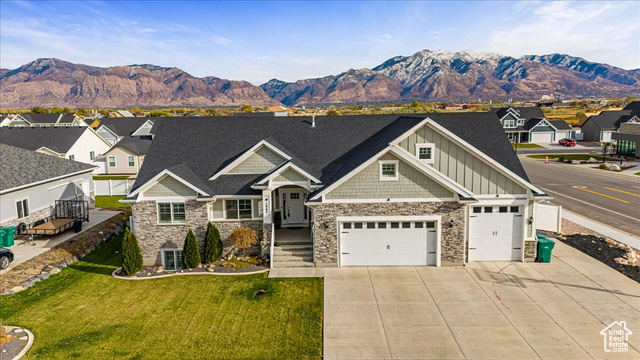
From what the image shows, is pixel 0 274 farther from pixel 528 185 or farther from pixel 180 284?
pixel 528 185

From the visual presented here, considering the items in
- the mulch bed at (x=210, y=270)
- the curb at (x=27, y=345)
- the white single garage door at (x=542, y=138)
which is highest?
the white single garage door at (x=542, y=138)

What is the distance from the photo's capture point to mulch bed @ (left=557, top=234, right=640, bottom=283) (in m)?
16.1

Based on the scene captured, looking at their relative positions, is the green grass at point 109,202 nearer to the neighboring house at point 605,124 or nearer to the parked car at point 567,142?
the parked car at point 567,142

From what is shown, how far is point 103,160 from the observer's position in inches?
1890

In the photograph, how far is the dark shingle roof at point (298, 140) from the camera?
61.0ft

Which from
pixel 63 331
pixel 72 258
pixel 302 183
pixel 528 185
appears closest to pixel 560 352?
pixel 528 185

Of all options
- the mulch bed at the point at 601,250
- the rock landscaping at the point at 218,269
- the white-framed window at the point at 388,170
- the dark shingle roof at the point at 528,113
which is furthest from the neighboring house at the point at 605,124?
the rock landscaping at the point at 218,269

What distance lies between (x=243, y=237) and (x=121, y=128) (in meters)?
57.3

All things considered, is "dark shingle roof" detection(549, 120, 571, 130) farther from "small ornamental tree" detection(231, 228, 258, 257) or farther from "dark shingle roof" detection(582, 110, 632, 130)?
"small ornamental tree" detection(231, 228, 258, 257)

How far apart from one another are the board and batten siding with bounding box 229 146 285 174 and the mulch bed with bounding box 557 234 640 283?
14555 mm

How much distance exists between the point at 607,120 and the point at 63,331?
9030cm

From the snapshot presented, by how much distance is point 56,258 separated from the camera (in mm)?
18625

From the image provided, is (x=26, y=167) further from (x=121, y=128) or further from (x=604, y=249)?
(x=121, y=128)

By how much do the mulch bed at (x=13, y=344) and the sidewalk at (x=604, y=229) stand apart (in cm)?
2447
